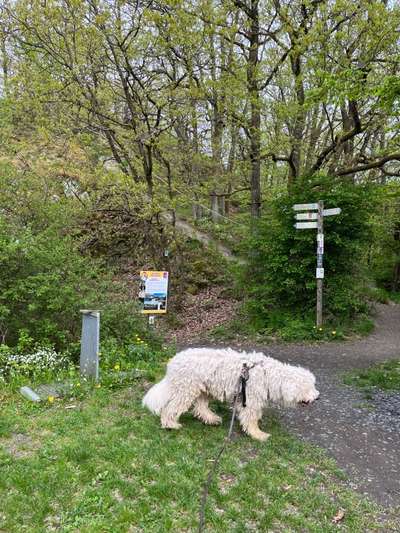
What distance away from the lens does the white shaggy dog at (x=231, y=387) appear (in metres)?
4.00

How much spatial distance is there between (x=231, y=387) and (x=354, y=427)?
5.40ft

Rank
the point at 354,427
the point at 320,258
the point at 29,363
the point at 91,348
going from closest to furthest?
the point at 354,427 → the point at 91,348 → the point at 29,363 → the point at 320,258

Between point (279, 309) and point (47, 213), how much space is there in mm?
6152

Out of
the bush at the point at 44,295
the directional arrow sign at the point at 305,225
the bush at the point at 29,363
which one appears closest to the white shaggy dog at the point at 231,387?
the bush at the point at 29,363

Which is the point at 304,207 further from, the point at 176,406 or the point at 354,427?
the point at 176,406

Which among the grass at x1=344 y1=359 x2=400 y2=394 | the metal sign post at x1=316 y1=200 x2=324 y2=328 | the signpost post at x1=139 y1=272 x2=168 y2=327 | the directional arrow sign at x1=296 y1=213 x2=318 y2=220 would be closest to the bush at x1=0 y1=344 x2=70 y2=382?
the signpost post at x1=139 y1=272 x2=168 y2=327

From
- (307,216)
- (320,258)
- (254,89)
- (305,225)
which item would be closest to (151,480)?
(320,258)

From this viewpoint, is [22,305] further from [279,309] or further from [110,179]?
[279,309]

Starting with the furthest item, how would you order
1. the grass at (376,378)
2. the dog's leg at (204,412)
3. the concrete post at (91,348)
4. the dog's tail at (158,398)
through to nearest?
the grass at (376,378), the concrete post at (91,348), the dog's leg at (204,412), the dog's tail at (158,398)

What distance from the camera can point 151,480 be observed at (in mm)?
3207

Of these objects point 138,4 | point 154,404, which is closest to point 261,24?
point 138,4

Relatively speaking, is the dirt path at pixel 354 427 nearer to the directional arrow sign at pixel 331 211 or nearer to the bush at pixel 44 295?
the directional arrow sign at pixel 331 211

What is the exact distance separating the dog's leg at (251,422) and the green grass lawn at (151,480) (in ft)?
0.32

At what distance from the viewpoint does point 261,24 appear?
441 inches
